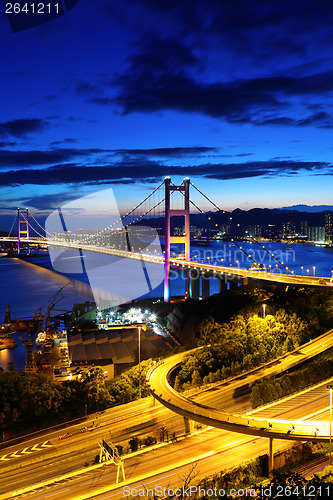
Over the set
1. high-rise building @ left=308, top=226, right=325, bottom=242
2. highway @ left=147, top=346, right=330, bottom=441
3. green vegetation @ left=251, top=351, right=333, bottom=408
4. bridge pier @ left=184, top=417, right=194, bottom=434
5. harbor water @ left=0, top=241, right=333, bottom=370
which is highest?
high-rise building @ left=308, top=226, right=325, bottom=242

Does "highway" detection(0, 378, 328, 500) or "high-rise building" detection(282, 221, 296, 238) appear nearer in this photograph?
"highway" detection(0, 378, 328, 500)

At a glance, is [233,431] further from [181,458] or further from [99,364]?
[99,364]

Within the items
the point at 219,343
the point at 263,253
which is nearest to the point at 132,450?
the point at 219,343

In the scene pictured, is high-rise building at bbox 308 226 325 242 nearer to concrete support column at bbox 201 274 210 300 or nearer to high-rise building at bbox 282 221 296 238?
high-rise building at bbox 282 221 296 238

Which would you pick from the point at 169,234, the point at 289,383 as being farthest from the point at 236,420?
the point at 169,234

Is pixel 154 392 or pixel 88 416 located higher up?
pixel 154 392

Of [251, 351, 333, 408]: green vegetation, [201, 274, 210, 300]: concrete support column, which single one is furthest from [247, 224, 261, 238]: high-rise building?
[251, 351, 333, 408]: green vegetation
